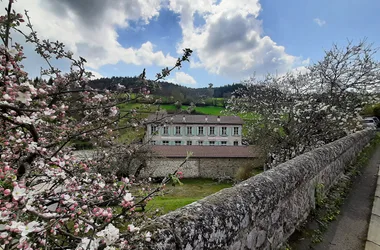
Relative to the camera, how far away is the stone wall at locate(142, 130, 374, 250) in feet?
5.58

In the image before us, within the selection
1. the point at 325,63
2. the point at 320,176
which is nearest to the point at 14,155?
the point at 320,176

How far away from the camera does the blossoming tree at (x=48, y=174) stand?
1436 mm

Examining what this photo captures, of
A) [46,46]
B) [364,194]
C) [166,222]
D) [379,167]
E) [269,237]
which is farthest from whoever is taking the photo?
[379,167]

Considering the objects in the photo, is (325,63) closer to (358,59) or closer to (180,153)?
(358,59)

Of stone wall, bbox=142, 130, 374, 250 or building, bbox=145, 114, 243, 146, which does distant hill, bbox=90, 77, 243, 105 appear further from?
building, bbox=145, 114, 243, 146

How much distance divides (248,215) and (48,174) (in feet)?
7.61

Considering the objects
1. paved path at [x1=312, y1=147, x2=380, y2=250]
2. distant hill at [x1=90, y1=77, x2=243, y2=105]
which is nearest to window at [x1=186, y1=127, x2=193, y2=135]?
paved path at [x1=312, y1=147, x2=380, y2=250]

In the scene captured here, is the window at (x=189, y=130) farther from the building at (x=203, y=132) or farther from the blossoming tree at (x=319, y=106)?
the blossoming tree at (x=319, y=106)

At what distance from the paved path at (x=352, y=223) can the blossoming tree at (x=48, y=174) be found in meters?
2.70

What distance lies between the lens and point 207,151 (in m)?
30.2

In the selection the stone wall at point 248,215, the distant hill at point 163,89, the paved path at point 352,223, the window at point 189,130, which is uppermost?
the distant hill at point 163,89

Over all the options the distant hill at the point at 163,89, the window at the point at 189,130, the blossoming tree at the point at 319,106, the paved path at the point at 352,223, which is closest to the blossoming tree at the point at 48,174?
the distant hill at the point at 163,89

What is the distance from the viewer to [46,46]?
3.25 m

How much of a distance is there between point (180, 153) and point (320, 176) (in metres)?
24.4
